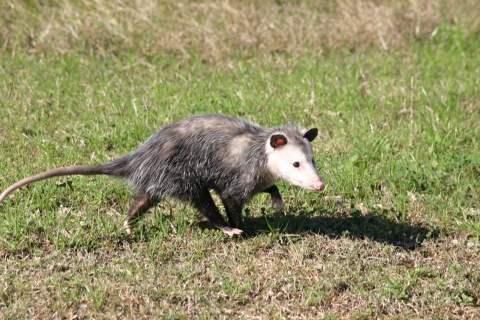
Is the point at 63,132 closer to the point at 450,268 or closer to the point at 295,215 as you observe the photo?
the point at 295,215

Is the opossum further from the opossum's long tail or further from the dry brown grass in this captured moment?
the dry brown grass

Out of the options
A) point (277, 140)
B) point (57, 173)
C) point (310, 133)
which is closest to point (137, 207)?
point (57, 173)

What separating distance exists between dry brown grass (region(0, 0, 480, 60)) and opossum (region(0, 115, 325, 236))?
117 inches

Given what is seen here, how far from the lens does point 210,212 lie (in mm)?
4395

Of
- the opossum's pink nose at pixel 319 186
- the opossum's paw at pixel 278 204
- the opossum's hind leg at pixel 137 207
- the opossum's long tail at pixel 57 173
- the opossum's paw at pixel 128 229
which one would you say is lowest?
the opossum's paw at pixel 128 229

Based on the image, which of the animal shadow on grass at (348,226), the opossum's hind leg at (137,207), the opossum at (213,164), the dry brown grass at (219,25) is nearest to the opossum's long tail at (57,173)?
the opossum at (213,164)

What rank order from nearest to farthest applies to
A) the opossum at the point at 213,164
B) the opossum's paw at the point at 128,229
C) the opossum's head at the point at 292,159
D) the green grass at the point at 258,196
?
the green grass at the point at 258,196 < the opossum's head at the point at 292,159 < the opossum at the point at 213,164 < the opossum's paw at the point at 128,229

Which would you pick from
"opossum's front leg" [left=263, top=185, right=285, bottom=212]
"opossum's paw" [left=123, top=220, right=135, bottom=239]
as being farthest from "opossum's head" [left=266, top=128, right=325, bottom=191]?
"opossum's paw" [left=123, top=220, right=135, bottom=239]

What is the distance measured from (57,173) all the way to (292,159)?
1400 millimetres

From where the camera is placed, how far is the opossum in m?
4.32

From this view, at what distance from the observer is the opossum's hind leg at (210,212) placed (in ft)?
14.4

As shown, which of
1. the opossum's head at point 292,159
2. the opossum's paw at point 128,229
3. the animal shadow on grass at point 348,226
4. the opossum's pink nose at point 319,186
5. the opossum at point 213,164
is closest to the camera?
the opossum's pink nose at point 319,186

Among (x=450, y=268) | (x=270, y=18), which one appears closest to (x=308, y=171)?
(x=450, y=268)

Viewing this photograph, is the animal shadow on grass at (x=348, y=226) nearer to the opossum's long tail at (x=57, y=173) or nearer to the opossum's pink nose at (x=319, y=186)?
the opossum's pink nose at (x=319, y=186)
